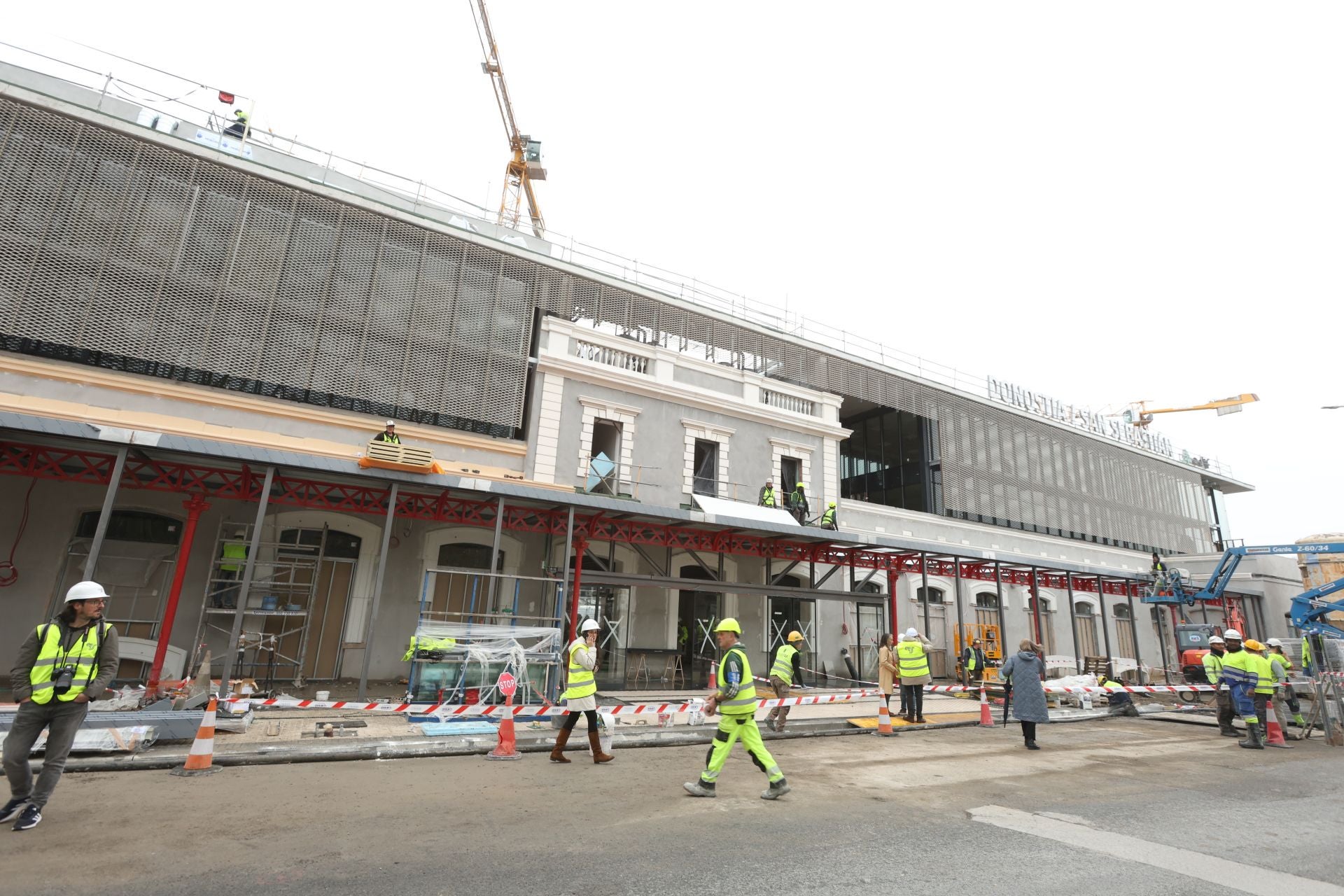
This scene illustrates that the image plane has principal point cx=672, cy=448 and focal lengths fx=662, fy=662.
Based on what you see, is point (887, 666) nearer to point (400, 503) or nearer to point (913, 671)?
point (913, 671)

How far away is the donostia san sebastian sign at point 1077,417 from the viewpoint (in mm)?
30812

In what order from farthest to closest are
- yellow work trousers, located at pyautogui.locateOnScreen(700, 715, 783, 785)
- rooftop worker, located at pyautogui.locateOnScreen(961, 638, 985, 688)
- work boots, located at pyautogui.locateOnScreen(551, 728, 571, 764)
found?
rooftop worker, located at pyautogui.locateOnScreen(961, 638, 985, 688) → work boots, located at pyautogui.locateOnScreen(551, 728, 571, 764) → yellow work trousers, located at pyautogui.locateOnScreen(700, 715, 783, 785)

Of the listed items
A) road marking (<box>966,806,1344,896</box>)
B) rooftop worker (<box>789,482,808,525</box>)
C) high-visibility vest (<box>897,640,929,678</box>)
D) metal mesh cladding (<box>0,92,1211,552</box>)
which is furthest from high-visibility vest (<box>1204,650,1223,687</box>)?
metal mesh cladding (<box>0,92,1211,552</box>)

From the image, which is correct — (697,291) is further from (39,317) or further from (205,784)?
(205,784)

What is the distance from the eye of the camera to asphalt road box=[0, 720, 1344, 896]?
4172 mm

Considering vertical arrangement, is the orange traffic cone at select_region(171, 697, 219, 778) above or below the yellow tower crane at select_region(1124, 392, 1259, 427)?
below

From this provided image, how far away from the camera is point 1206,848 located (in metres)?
5.16

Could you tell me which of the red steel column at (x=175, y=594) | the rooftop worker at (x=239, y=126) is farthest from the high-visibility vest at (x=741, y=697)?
the rooftop worker at (x=239, y=126)

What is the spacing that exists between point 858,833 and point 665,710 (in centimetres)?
606

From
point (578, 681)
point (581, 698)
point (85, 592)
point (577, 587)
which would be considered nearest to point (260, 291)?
point (577, 587)

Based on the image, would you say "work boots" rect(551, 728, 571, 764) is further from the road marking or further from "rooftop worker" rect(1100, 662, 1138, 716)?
"rooftop worker" rect(1100, 662, 1138, 716)

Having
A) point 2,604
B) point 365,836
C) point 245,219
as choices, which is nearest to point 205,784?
point 365,836

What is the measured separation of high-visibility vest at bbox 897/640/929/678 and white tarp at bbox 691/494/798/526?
6.92 metres

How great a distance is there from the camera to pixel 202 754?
6.92 m
